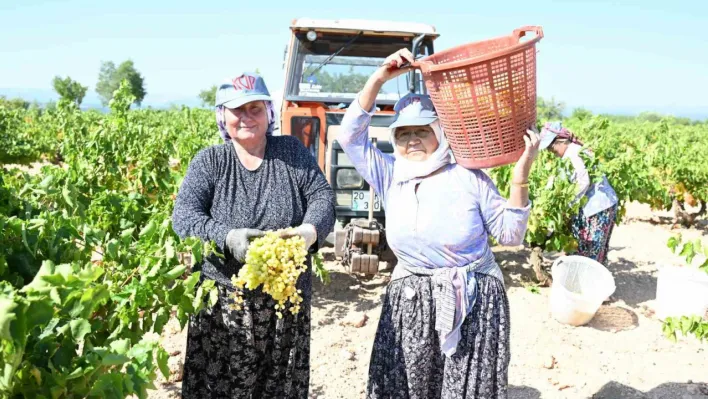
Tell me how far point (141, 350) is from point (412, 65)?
52.2 inches

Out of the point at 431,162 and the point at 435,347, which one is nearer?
the point at 431,162

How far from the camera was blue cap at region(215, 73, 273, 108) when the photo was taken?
2.25 metres

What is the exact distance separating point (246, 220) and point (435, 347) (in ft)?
3.04

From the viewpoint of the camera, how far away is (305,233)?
2.20m

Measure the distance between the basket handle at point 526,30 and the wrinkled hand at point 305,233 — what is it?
105 cm

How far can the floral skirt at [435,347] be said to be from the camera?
7.70ft

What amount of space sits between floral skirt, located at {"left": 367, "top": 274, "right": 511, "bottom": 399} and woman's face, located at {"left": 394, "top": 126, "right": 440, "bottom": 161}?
0.49 metres

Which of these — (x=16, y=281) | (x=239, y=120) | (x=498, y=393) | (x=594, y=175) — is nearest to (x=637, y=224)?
(x=594, y=175)

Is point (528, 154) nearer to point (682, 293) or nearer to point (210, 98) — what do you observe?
point (682, 293)

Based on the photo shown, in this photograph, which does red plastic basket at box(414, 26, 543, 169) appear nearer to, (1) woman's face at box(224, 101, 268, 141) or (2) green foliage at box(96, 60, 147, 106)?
(1) woman's face at box(224, 101, 268, 141)

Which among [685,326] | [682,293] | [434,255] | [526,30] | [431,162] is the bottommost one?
[682,293]

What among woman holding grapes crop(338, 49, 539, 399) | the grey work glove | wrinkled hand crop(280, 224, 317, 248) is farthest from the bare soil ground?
woman holding grapes crop(338, 49, 539, 399)

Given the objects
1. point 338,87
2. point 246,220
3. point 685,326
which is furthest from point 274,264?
point 338,87

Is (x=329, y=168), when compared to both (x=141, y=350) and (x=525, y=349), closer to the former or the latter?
(x=525, y=349)
